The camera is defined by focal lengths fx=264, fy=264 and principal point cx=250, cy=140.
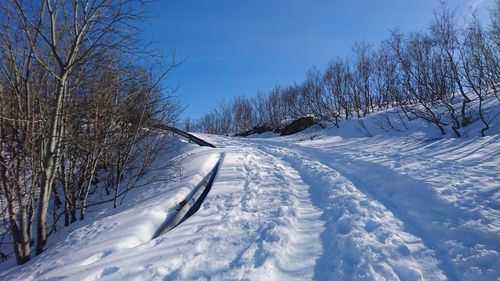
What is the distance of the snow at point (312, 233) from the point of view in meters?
3.16

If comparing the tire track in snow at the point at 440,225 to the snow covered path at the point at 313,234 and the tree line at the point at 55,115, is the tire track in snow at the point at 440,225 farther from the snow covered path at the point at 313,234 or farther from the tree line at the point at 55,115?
the tree line at the point at 55,115

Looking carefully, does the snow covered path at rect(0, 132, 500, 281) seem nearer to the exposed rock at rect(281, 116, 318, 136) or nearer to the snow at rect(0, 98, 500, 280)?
the snow at rect(0, 98, 500, 280)

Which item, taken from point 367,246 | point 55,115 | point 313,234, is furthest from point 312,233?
point 55,115

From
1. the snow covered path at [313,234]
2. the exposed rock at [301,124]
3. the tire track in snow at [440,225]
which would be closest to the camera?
the tire track in snow at [440,225]

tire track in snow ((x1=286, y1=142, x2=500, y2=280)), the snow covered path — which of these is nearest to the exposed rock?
the snow covered path

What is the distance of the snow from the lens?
10.4 feet

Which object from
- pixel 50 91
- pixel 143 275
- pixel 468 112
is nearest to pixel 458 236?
pixel 143 275

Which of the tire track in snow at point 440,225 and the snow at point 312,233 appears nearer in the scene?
the tire track in snow at point 440,225

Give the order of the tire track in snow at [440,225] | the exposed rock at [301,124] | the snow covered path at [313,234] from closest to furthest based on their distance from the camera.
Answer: the tire track in snow at [440,225] < the snow covered path at [313,234] < the exposed rock at [301,124]

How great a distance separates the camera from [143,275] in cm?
320

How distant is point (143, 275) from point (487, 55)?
55.8 feet

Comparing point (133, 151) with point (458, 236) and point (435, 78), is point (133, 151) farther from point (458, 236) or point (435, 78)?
point (435, 78)

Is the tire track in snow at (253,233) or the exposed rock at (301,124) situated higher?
the exposed rock at (301,124)

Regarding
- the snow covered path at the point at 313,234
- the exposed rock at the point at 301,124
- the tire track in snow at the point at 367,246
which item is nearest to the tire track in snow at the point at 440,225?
the snow covered path at the point at 313,234
